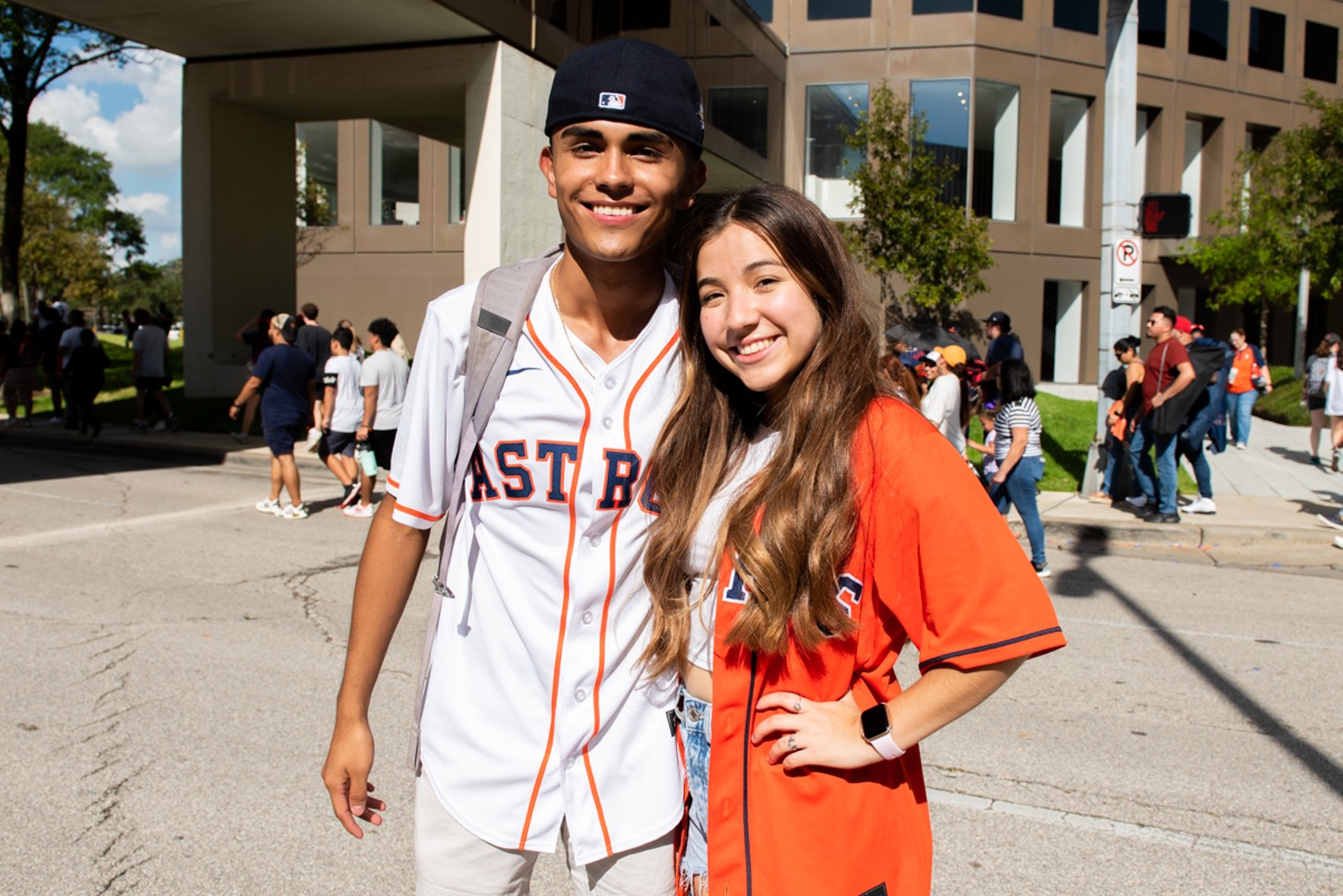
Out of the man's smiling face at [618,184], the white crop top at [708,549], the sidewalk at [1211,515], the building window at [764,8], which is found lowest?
the sidewalk at [1211,515]

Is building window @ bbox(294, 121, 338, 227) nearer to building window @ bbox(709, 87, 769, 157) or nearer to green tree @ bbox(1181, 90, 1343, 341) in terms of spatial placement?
building window @ bbox(709, 87, 769, 157)

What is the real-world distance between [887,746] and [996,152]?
2823 centimetres

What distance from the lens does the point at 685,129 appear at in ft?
6.08

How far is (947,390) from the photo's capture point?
7.76 metres

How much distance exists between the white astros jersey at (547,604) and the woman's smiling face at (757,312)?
0.22m

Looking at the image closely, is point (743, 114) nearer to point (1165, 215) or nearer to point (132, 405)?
point (1165, 215)

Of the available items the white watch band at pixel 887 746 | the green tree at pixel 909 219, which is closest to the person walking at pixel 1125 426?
the green tree at pixel 909 219

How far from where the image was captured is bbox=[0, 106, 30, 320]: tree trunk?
79.0 feet

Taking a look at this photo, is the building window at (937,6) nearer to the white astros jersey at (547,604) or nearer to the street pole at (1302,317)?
the street pole at (1302,317)

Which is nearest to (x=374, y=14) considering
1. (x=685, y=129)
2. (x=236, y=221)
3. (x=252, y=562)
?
(x=236, y=221)

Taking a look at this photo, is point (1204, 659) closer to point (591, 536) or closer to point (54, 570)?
point (591, 536)

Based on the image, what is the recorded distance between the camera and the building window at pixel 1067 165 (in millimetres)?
28125

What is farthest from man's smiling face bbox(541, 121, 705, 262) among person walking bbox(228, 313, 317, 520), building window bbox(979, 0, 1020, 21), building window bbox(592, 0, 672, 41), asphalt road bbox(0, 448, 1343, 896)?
building window bbox(979, 0, 1020, 21)

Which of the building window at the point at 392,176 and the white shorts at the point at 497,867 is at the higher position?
the building window at the point at 392,176
